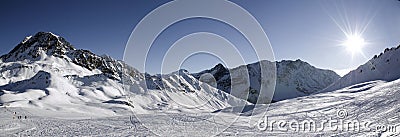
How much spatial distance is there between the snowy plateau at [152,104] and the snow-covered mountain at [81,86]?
0.33 metres

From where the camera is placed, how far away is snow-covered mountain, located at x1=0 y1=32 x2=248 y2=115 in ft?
254

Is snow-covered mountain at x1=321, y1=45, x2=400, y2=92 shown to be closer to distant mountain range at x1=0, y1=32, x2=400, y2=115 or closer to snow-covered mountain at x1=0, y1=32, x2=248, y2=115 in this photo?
distant mountain range at x1=0, y1=32, x2=400, y2=115

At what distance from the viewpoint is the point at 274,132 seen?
2125 centimetres

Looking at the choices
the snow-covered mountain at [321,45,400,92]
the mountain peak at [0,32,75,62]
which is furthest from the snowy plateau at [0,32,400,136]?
the mountain peak at [0,32,75,62]

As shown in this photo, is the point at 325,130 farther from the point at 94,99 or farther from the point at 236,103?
the point at 236,103

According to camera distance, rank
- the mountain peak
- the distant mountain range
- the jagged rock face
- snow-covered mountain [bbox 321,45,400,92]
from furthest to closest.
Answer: the jagged rock face, the mountain peak, snow-covered mountain [bbox 321,45,400,92], the distant mountain range

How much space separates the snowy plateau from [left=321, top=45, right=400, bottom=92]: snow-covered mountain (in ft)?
1.85

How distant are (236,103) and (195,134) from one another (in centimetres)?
13092

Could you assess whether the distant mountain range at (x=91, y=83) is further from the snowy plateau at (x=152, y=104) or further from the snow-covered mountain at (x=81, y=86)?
the snowy plateau at (x=152, y=104)

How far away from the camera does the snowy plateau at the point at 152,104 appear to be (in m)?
22.8

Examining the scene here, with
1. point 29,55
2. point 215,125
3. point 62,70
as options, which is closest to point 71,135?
point 215,125

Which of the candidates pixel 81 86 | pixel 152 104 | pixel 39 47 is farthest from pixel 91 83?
pixel 39 47

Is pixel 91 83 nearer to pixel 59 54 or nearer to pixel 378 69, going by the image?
pixel 59 54

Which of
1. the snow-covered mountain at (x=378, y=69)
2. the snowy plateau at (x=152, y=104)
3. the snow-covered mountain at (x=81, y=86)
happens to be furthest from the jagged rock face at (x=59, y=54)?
the snow-covered mountain at (x=378, y=69)
